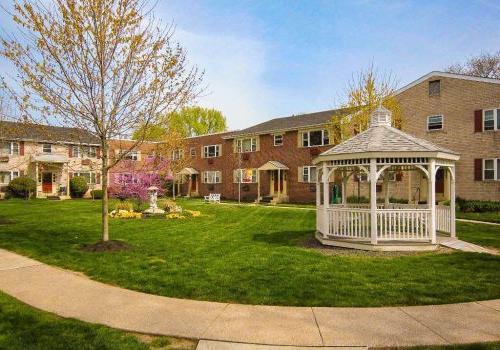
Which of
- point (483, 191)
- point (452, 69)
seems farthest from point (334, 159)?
point (452, 69)

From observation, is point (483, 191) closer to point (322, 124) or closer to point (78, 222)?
point (322, 124)

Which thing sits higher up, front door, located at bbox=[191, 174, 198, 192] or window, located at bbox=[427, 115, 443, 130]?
window, located at bbox=[427, 115, 443, 130]

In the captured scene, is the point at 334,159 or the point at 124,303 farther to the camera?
the point at 334,159

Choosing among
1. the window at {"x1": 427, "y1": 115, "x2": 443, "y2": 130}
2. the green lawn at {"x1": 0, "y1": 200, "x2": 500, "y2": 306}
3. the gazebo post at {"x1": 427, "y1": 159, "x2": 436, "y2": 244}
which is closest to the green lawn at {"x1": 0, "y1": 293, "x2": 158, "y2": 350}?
the green lawn at {"x1": 0, "y1": 200, "x2": 500, "y2": 306}

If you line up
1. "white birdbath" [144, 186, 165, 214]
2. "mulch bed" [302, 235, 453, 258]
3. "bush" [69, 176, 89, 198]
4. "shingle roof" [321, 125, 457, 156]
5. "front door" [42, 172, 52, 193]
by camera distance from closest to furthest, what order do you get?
"mulch bed" [302, 235, 453, 258] → "shingle roof" [321, 125, 457, 156] → "white birdbath" [144, 186, 165, 214] → "bush" [69, 176, 89, 198] → "front door" [42, 172, 52, 193]

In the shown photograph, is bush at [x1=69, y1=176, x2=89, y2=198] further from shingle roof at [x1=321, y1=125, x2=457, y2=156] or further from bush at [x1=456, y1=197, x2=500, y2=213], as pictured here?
shingle roof at [x1=321, y1=125, x2=457, y2=156]

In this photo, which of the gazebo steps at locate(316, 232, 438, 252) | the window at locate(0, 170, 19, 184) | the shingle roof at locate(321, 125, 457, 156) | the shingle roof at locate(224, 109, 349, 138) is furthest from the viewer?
the window at locate(0, 170, 19, 184)

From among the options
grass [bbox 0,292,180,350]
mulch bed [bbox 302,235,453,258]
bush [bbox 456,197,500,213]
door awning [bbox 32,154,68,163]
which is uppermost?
door awning [bbox 32,154,68,163]

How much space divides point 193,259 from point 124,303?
3.59 metres

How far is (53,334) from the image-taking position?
5258 millimetres

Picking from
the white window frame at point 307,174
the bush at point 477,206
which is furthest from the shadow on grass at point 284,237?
the white window frame at point 307,174

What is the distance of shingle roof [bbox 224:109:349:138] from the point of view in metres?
32.8

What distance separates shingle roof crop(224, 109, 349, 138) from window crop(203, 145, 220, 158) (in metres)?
2.34

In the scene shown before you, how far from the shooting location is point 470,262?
32.3 ft
